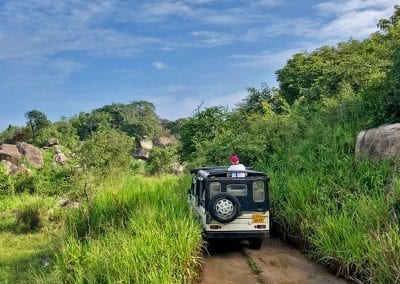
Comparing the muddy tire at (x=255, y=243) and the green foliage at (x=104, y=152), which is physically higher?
the green foliage at (x=104, y=152)

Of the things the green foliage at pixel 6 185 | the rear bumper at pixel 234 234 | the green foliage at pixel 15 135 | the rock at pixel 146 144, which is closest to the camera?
the rear bumper at pixel 234 234

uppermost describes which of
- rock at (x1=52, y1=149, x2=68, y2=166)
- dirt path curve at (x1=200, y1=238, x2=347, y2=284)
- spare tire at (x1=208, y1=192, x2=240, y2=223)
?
rock at (x1=52, y1=149, x2=68, y2=166)

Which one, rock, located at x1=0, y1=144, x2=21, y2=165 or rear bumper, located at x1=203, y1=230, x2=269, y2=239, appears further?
rock, located at x1=0, y1=144, x2=21, y2=165

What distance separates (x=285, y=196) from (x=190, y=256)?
325 cm

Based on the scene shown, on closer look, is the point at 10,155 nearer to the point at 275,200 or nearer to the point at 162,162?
the point at 162,162

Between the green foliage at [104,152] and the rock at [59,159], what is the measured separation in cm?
1145

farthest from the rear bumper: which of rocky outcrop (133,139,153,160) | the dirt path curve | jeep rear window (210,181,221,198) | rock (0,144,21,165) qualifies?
rocky outcrop (133,139,153,160)

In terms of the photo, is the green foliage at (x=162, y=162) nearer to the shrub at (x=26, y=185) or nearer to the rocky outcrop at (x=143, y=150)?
the shrub at (x=26, y=185)

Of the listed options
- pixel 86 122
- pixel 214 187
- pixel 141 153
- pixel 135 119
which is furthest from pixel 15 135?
pixel 214 187

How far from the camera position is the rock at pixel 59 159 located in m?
45.1

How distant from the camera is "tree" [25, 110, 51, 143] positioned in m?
55.3

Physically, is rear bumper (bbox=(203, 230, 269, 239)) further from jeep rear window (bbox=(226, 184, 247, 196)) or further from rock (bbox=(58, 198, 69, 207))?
rock (bbox=(58, 198, 69, 207))

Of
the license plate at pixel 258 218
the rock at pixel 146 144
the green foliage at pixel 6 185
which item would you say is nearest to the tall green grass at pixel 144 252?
the license plate at pixel 258 218

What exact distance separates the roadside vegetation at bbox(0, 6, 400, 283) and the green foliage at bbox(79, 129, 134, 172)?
0.50 ft
